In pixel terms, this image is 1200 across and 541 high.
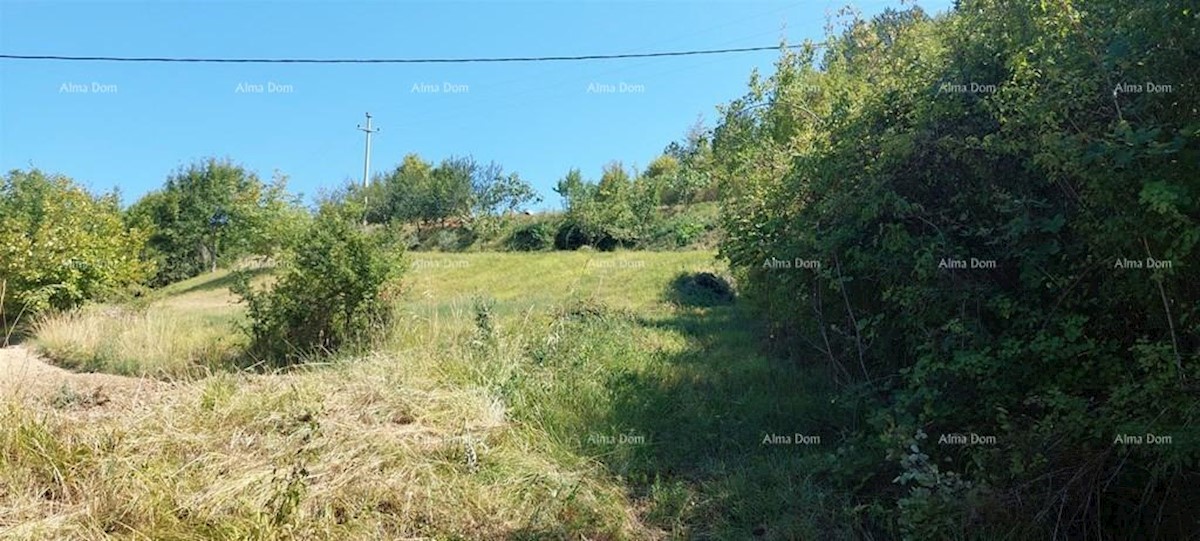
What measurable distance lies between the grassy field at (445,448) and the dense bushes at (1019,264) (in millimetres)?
763

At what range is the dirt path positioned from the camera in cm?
466

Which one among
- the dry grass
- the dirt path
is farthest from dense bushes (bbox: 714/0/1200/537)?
the dirt path

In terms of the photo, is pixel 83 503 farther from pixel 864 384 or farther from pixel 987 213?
pixel 987 213

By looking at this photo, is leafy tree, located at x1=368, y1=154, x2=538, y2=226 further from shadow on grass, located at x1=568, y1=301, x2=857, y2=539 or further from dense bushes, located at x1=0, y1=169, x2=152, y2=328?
shadow on grass, located at x1=568, y1=301, x2=857, y2=539

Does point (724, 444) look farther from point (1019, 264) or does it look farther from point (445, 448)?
point (1019, 264)

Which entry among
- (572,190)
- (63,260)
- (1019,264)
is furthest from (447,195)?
(1019,264)

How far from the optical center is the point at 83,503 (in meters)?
3.25

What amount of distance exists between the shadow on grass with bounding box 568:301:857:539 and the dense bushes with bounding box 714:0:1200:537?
407mm

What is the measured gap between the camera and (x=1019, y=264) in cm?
338

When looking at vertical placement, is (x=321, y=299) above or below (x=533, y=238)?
below

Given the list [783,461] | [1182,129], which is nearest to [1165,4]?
[1182,129]

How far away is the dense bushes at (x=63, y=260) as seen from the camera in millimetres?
10609

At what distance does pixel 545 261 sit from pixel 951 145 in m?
17.7

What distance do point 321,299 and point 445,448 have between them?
388cm
